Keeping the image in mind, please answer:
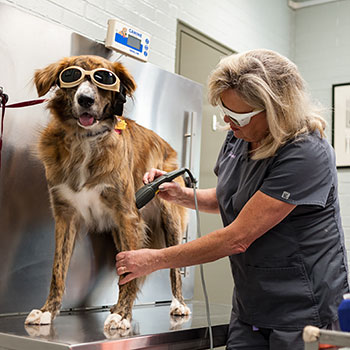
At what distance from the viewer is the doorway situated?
338 cm

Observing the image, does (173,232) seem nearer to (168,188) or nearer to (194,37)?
(168,188)

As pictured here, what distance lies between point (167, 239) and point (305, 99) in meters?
0.94

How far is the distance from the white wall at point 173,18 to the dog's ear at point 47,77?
1.42 feet

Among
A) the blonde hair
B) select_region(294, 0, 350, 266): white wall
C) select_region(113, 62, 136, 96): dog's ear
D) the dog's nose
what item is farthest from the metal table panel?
select_region(294, 0, 350, 266): white wall

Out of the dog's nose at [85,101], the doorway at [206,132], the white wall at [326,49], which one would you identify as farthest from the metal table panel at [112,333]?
the white wall at [326,49]

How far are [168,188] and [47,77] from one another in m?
0.63

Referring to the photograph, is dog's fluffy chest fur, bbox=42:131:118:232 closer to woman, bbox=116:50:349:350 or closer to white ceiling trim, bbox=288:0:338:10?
woman, bbox=116:50:349:350

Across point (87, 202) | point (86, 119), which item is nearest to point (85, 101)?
point (86, 119)

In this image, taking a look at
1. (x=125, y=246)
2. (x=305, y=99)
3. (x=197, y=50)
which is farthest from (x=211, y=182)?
(x=305, y=99)

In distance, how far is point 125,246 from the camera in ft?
6.63

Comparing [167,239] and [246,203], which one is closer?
[246,203]

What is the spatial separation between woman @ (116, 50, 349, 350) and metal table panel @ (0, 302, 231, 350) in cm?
19

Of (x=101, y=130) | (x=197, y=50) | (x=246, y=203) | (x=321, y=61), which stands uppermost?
(x=321, y=61)

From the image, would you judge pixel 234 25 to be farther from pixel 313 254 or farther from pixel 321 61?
pixel 313 254
